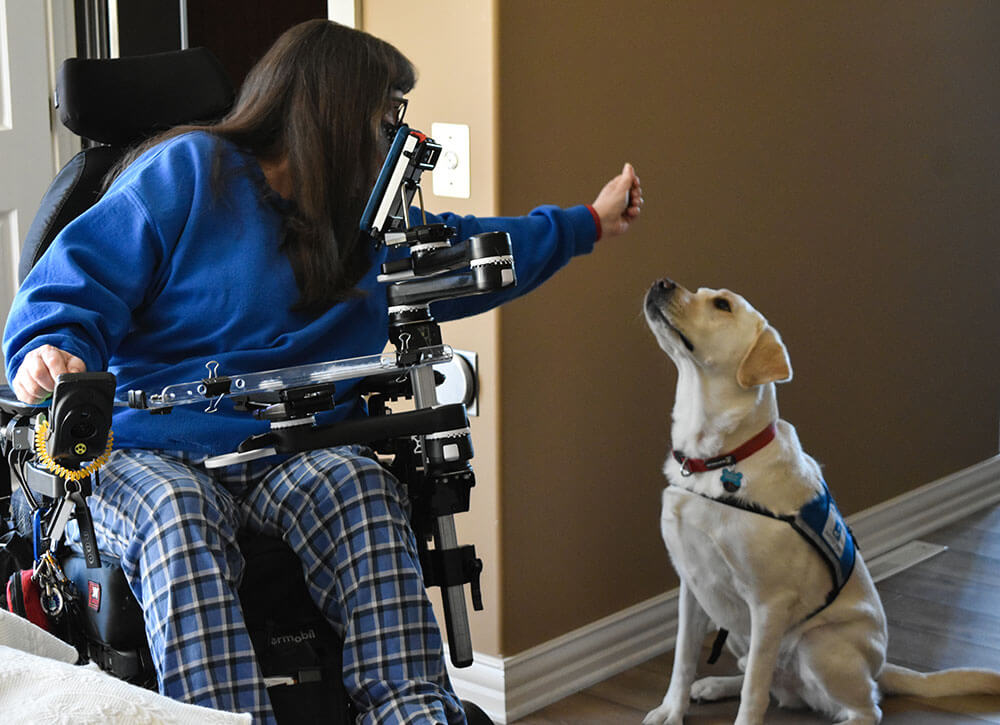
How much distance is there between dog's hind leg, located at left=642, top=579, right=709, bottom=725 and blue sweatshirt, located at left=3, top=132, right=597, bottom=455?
0.81 m

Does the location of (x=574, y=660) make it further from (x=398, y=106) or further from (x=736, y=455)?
(x=398, y=106)

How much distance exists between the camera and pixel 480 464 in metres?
2.27

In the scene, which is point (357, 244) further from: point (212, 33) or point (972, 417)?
point (972, 417)

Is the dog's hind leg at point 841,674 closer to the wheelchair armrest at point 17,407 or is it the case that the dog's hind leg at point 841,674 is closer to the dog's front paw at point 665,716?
the dog's front paw at point 665,716

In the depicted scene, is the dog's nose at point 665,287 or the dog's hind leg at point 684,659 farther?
the dog's hind leg at point 684,659

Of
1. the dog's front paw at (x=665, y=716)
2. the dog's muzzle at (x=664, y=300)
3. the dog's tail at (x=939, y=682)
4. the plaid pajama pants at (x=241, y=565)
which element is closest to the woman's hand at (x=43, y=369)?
the plaid pajama pants at (x=241, y=565)

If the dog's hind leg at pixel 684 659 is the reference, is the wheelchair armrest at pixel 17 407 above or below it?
above

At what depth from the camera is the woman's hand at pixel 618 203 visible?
2.01m

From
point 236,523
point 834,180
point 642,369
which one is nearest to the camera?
point 236,523

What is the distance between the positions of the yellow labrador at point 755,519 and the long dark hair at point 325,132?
0.60m

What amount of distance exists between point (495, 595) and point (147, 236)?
3.27 ft

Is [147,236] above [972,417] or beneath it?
above

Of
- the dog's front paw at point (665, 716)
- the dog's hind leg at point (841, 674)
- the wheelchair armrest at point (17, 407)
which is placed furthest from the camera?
the dog's front paw at point (665, 716)

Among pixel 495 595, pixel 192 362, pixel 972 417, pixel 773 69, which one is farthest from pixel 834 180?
pixel 192 362
